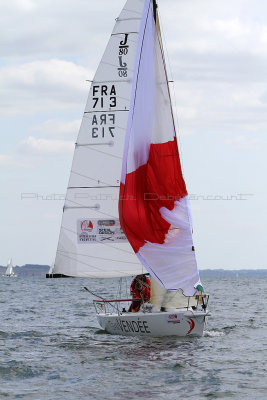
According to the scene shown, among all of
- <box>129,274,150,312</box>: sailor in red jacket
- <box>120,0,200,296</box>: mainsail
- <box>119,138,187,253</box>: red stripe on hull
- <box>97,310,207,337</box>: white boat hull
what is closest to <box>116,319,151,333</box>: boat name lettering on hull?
<box>97,310,207,337</box>: white boat hull

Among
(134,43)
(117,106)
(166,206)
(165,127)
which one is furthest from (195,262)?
(134,43)

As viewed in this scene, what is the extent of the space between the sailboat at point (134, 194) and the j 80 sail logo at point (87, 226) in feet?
0.10

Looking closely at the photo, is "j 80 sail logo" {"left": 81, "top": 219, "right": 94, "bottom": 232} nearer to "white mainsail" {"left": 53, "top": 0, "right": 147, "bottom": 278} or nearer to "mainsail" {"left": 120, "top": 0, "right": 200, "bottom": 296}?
"white mainsail" {"left": 53, "top": 0, "right": 147, "bottom": 278}

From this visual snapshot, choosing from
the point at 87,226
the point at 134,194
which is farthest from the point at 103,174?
the point at 87,226

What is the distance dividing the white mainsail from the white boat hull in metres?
1.57

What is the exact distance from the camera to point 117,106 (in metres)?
23.0

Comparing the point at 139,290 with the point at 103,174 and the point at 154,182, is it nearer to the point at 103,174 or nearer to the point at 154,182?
the point at 154,182

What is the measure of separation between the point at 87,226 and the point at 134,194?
6.33 ft

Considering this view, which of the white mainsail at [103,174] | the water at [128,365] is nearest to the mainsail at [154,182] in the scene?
the white mainsail at [103,174]

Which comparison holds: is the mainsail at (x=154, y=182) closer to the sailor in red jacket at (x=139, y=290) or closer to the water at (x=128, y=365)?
the sailor in red jacket at (x=139, y=290)

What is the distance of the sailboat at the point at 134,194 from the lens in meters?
21.2

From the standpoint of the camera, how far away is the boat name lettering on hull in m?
21.2

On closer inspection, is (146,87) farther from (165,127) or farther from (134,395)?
(134,395)

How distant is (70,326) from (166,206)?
8765 millimetres
